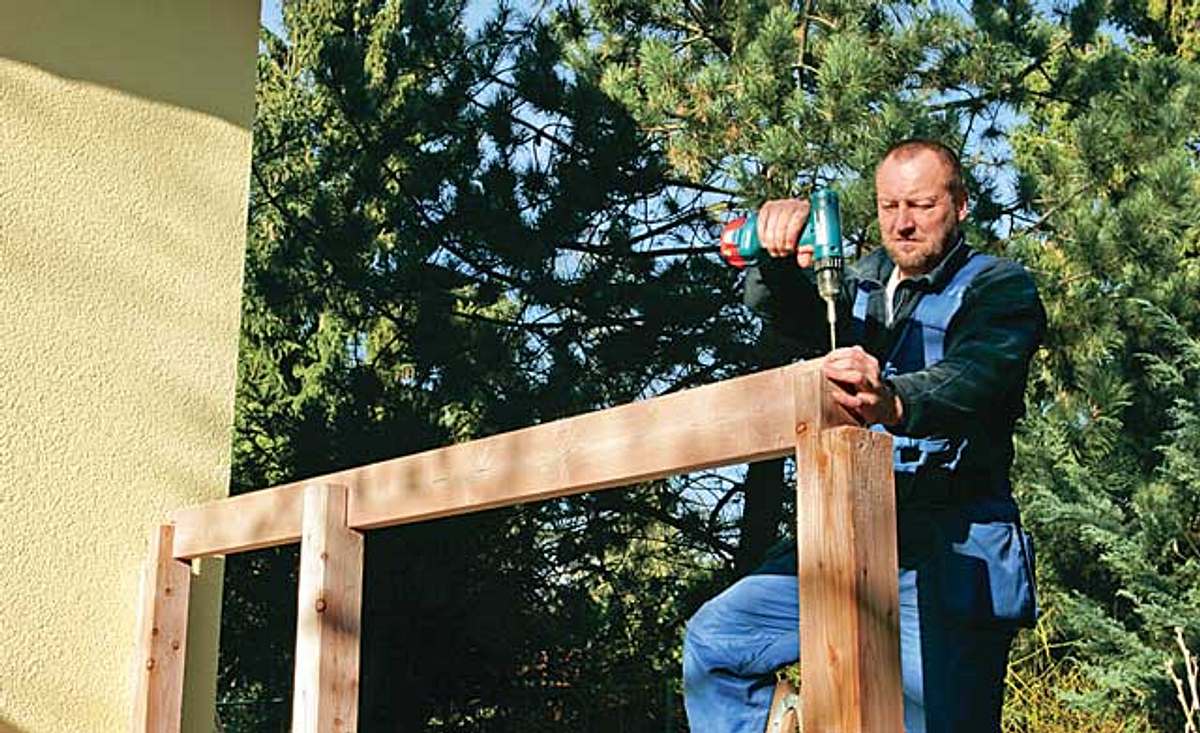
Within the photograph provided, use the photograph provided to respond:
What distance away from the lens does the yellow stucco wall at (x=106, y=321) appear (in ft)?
11.1

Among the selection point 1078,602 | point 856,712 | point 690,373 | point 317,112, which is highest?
point 317,112

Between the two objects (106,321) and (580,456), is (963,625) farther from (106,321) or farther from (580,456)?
(106,321)

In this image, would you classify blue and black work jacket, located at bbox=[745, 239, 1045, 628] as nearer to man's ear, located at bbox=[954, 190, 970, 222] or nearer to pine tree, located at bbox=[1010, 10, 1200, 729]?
man's ear, located at bbox=[954, 190, 970, 222]

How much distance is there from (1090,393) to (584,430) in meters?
4.56

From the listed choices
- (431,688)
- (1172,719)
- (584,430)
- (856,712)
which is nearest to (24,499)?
(584,430)

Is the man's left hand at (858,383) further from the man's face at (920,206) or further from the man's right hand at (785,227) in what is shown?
the man's face at (920,206)

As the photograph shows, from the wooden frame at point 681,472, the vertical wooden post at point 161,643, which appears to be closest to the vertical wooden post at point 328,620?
the wooden frame at point 681,472

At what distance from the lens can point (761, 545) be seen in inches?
297

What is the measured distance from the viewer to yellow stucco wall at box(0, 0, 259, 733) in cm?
337

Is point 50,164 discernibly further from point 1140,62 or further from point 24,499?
point 1140,62

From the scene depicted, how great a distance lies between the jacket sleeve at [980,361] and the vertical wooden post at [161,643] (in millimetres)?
2020

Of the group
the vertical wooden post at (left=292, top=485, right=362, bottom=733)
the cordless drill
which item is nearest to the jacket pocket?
the cordless drill

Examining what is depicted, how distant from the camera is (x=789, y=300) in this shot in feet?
8.20

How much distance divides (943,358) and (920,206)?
31 centimetres
